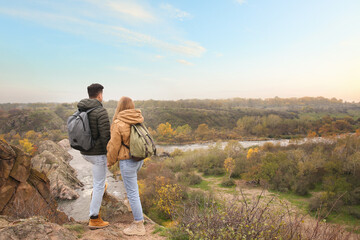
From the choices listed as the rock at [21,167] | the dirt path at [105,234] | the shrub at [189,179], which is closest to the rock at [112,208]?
the dirt path at [105,234]

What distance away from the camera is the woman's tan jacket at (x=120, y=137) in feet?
9.68

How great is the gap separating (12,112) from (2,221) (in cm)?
8497

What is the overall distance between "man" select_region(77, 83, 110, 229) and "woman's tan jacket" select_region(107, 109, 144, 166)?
17cm

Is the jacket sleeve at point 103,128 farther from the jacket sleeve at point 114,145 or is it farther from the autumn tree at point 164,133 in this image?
the autumn tree at point 164,133

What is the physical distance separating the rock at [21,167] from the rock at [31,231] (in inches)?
155

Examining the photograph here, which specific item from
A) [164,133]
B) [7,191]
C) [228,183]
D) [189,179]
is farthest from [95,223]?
[164,133]

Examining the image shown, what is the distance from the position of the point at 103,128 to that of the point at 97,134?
0.16 m

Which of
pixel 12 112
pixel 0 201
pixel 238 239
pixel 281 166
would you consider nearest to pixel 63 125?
pixel 12 112

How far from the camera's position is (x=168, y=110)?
306ft

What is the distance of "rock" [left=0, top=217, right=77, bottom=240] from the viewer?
228cm

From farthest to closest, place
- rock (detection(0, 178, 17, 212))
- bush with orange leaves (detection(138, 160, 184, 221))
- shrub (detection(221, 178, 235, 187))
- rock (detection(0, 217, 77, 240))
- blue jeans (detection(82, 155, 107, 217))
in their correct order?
shrub (detection(221, 178, 235, 187))
bush with orange leaves (detection(138, 160, 184, 221))
rock (detection(0, 178, 17, 212))
blue jeans (detection(82, 155, 107, 217))
rock (detection(0, 217, 77, 240))

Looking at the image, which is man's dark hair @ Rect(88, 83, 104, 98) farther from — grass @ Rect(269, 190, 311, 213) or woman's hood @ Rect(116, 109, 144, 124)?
grass @ Rect(269, 190, 311, 213)

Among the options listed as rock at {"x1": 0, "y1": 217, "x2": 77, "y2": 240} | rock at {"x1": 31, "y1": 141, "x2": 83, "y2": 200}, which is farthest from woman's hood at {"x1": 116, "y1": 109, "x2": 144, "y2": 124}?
rock at {"x1": 31, "y1": 141, "x2": 83, "y2": 200}

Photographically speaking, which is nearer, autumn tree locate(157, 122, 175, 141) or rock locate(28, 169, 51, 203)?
rock locate(28, 169, 51, 203)
